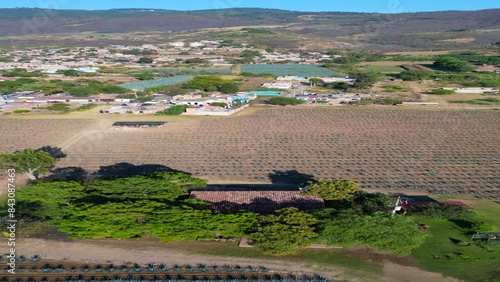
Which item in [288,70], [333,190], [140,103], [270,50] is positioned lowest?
[333,190]

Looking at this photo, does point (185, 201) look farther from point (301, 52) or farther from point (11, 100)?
point (301, 52)

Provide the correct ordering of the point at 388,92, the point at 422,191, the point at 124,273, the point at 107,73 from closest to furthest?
the point at 124,273 → the point at 422,191 → the point at 388,92 → the point at 107,73

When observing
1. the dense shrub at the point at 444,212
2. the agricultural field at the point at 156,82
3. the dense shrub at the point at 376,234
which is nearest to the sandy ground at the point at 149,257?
the dense shrub at the point at 376,234

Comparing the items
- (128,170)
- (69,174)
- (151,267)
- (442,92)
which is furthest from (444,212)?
(442,92)

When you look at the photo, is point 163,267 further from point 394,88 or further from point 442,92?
point 394,88

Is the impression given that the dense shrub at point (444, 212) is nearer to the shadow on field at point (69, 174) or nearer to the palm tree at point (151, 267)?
the palm tree at point (151, 267)

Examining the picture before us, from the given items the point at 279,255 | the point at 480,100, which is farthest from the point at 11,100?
the point at 480,100
